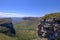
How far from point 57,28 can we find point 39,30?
20433 millimetres

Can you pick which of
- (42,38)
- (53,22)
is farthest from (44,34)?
(53,22)

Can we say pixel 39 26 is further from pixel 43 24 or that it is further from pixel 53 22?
pixel 53 22

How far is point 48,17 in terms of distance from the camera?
109750mm

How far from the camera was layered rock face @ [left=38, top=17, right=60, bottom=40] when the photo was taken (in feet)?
339

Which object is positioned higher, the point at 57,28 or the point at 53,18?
the point at 53,18

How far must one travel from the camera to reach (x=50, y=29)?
354 feet

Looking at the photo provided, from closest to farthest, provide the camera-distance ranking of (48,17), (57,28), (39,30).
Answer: (57,28)
(48,17)
(39,30)

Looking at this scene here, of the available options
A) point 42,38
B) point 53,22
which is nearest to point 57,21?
point 53,22

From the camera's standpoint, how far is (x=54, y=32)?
10631 centimetres

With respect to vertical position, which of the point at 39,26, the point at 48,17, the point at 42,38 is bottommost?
the point at 42,38

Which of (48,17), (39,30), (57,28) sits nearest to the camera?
(57,28)

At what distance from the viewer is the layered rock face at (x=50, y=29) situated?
339 ft

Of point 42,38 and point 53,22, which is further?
point 42,38

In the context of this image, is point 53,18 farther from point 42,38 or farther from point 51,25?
point 42,38
